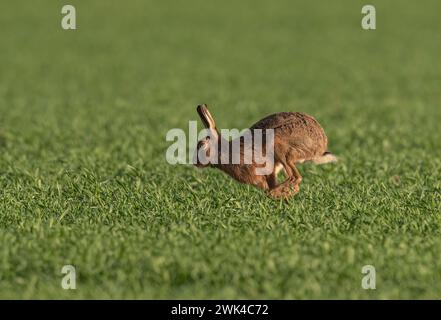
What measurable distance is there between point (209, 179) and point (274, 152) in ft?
6.55

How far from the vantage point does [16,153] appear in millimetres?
13492

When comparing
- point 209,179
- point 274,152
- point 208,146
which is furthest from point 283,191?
point 209,179

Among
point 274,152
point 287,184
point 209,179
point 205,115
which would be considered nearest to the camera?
point 205,115

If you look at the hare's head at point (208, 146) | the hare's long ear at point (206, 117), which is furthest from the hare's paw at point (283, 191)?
the hare's long ear at point (206, 117)

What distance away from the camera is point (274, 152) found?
371 inches

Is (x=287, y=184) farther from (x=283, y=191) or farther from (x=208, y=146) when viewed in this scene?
(x=208, y=146)

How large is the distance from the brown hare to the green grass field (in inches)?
10.5

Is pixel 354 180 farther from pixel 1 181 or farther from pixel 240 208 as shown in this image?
pixel 1 181

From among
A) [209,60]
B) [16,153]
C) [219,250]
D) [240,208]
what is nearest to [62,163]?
[16,153]

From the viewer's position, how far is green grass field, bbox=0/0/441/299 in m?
7.64

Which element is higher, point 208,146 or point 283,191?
point 208,146

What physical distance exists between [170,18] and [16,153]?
81.6 ft
